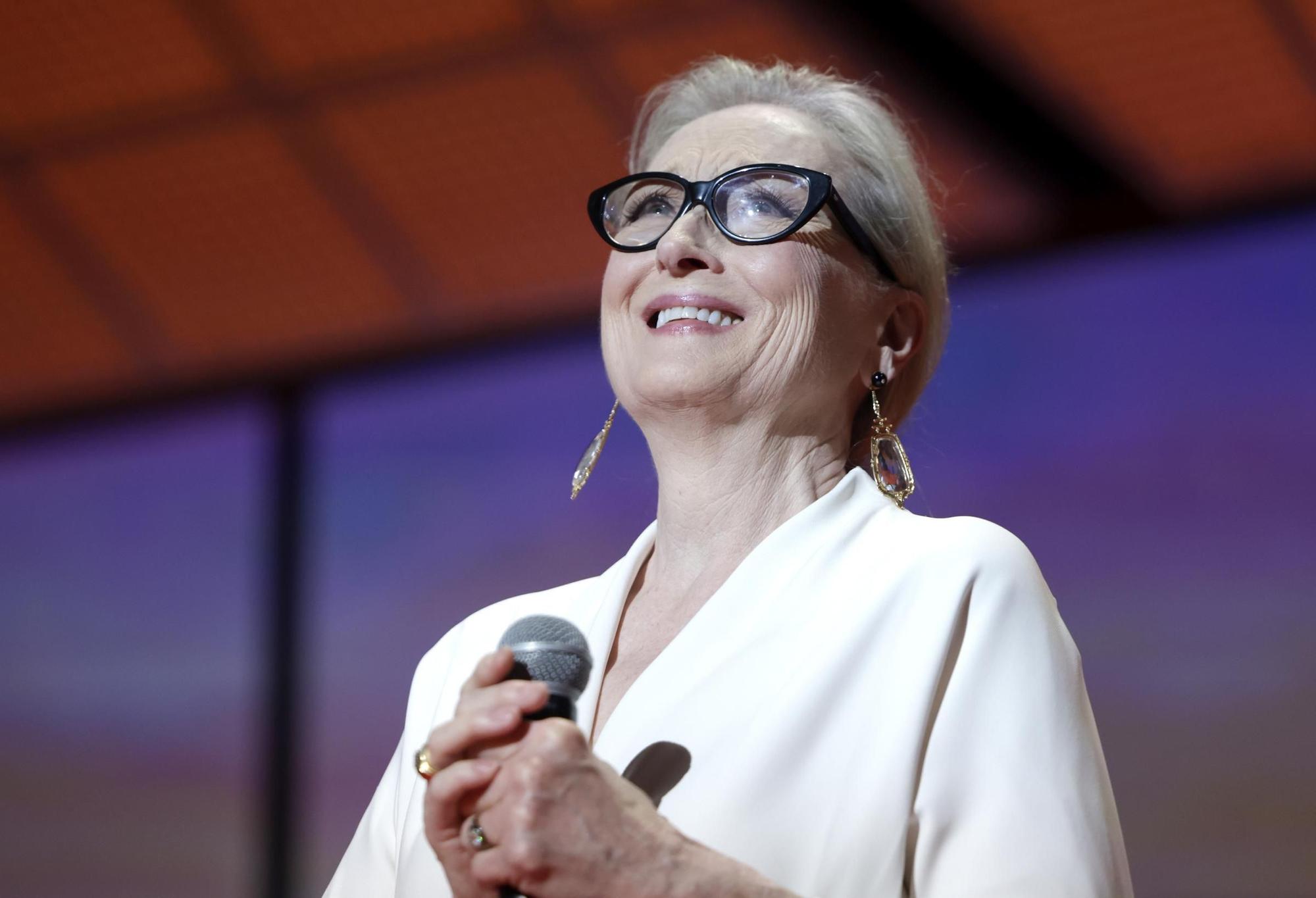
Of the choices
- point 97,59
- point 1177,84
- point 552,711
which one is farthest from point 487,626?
point 97,59

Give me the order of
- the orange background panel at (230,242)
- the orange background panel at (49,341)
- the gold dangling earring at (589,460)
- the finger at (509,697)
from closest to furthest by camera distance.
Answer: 1. the finger at (509,697)
2. the gold dangling earring at (589,460)
3. the orange background panel at (230,242)
4. the orange background panel at (49,341)

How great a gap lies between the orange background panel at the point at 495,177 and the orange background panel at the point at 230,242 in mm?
228

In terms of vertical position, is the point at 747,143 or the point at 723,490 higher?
the point at 747,143

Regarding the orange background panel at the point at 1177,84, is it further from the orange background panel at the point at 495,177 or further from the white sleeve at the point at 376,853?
the white sleeve at the point at 376,853

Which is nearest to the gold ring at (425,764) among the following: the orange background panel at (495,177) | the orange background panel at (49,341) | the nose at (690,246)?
the nose at (690,246)

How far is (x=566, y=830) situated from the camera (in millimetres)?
1165

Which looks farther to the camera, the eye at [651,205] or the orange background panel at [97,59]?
the orange background panel at [97,59]

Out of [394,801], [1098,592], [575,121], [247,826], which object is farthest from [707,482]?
[247,826]

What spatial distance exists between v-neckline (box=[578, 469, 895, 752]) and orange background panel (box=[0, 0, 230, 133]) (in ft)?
8.93

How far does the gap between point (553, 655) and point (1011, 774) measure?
19.1 inches

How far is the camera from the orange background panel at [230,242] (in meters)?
4.13

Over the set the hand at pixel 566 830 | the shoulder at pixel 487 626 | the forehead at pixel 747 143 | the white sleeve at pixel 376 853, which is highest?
the forehead at pixel 747 143

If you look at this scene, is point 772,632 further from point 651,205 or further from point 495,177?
point 495,177

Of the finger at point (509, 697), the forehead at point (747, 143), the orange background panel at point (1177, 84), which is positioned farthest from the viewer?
the orange background panel at point (1177, 84)
